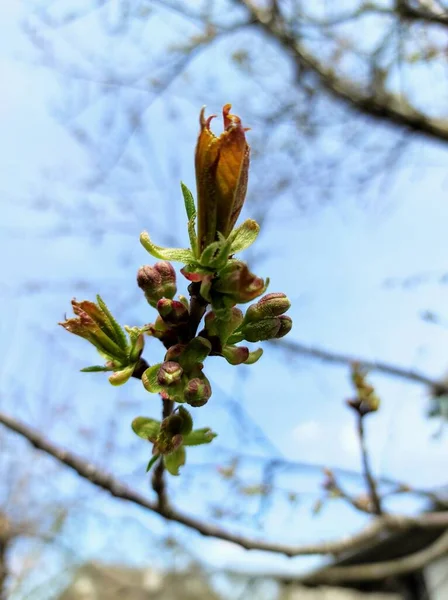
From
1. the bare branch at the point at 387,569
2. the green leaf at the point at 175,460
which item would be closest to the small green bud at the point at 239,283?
the green leaf at the point at 175,460

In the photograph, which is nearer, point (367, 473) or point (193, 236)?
point (193, 236)

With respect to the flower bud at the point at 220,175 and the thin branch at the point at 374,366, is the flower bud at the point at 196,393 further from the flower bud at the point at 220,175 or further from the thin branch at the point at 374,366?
the thin branch at the point at 374,366

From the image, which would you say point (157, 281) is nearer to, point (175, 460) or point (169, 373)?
point (169, 373)

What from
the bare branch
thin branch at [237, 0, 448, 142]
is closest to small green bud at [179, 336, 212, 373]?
the bare branch

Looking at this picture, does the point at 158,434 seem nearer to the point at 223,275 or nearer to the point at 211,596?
the point at 223,275

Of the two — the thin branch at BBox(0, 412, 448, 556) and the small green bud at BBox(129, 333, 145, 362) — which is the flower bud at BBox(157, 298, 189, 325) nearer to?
the small green bud at BBox(129, 333, 145, 362)

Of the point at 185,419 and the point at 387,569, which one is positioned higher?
the point at 185,419

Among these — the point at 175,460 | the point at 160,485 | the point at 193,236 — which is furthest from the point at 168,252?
the point at 160,485

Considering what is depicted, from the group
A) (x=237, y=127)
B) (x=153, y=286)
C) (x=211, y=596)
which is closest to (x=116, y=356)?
(x=153, y=286)

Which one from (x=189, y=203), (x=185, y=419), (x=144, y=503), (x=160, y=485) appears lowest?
(x=144, y=503)
